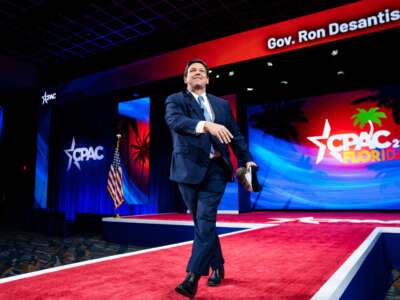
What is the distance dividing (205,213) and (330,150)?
642 cm

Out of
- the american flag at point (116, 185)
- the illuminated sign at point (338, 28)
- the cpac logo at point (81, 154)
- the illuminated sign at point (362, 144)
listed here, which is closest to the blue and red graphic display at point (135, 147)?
the cpac logo at point (81, 154)

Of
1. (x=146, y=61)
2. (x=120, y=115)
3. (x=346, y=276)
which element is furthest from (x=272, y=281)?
(x=120, y=115)

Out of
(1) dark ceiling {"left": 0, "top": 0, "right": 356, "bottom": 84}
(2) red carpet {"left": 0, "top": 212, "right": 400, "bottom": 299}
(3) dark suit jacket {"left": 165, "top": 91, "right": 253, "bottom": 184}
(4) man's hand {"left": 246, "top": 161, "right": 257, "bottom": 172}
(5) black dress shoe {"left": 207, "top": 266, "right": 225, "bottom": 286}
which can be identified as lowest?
(2) red carpet {"left": 0, "top": 212, "right": 400, "bottom": 299}

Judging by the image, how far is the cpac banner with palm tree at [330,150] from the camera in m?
6.64

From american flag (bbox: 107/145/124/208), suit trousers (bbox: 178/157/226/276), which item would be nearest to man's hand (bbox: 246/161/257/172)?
suit trousers (bbox: 178/157/226/276)

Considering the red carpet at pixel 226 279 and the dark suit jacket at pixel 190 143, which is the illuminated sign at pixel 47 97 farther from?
the dark suit jacket at pixel 190 143

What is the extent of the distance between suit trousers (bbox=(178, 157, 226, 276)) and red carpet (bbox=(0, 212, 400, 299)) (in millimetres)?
184

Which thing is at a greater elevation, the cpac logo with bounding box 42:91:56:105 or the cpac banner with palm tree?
the cpac logo with bounding box 42:91:56:105

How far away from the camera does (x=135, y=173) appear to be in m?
8.13

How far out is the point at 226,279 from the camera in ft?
5.95

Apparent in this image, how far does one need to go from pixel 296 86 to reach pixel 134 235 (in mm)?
4938

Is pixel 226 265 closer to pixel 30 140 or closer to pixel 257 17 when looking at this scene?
pixel 257 17

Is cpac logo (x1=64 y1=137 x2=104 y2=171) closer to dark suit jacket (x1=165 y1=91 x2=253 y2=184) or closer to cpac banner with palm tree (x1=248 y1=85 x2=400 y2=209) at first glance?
cpac banner with palm tree (x1=248 y1=85 x2=400 y2=209)

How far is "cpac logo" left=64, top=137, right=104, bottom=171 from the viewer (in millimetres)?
8781
